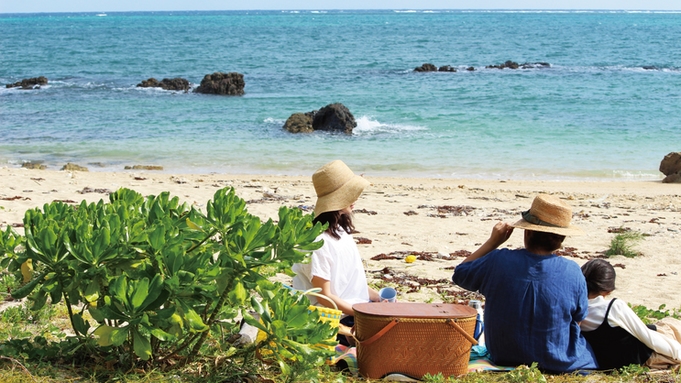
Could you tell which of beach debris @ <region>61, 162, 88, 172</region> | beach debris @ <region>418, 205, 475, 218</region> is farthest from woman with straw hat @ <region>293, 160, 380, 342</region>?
beach debris @ <region>61, 162, 88, 172</region>

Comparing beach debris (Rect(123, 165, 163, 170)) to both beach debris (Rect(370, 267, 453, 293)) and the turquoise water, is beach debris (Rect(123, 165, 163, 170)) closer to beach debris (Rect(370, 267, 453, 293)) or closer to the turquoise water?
the turquoise water

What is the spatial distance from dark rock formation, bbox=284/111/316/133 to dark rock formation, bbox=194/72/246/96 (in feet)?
28.1

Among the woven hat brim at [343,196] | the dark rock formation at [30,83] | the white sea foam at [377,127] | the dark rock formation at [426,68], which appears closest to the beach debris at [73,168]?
the white sea foam at [377,127]

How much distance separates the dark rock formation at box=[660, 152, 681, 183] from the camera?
1457cm

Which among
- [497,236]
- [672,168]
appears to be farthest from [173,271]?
[672,168]

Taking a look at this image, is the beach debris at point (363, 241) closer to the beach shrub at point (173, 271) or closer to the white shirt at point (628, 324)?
the white shirt at point (628, 324)

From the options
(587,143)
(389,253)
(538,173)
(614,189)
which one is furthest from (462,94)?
(389,253)

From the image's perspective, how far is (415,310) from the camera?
397 centimetres

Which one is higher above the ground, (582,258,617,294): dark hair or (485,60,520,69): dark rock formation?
(582,258,617,294): dark hair

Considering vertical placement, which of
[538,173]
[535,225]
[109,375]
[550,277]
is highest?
[535,225]

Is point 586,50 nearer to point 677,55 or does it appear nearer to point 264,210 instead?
point 677,55

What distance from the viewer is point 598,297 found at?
4.38 m

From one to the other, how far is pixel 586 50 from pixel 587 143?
123 feet

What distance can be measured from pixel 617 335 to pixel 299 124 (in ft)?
53.8
